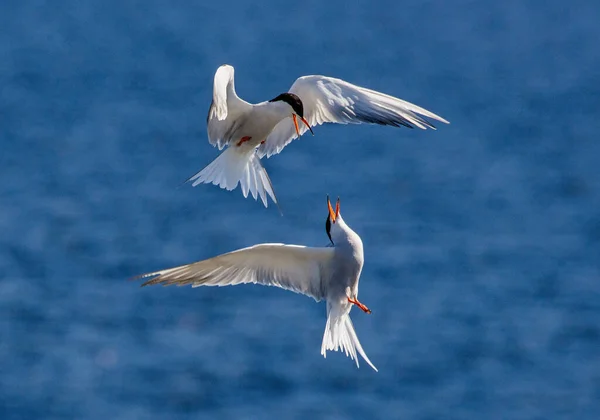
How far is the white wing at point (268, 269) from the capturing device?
17.8 feet

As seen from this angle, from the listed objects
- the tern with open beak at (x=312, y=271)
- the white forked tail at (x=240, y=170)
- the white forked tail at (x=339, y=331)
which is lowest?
the white forked tail at (x=339, y=331)

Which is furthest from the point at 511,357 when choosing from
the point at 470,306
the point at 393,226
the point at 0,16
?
the point at 0,16

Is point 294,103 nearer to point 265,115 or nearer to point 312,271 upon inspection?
point 265,115

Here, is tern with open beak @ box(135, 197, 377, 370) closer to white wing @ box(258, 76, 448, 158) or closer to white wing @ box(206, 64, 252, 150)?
white wing @ box(258, 76, 448, 158)

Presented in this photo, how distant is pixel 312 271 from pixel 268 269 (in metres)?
0.16

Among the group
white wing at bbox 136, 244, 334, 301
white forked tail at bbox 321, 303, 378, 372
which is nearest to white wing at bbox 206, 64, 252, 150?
white wing at bbox 136, 244, 334, 301

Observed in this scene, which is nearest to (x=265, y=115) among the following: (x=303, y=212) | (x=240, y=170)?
(x=240, y=170)

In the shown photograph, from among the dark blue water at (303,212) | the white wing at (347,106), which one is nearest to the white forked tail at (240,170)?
the white wing at (347,106)

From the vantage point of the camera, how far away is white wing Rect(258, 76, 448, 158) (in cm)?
520

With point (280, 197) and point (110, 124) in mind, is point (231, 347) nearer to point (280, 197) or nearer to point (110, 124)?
point (280, 197)

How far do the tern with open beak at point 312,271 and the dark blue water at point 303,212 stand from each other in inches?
343

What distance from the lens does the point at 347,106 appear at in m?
5.43

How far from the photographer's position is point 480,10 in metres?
24.4

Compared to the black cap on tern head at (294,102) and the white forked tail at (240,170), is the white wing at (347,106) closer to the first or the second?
the black cap on tern head at (294,102)
